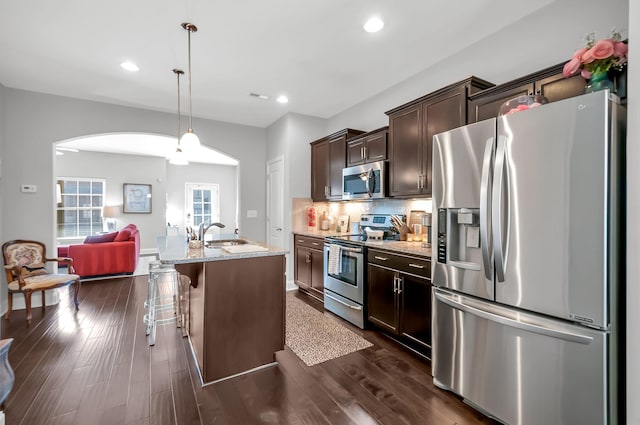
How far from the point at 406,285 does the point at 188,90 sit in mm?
3604

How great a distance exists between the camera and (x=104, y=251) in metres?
5.39

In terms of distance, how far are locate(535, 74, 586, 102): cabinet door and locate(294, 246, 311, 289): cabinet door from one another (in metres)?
3.15

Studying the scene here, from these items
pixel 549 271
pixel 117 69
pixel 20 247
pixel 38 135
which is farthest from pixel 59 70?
pixel 549 271

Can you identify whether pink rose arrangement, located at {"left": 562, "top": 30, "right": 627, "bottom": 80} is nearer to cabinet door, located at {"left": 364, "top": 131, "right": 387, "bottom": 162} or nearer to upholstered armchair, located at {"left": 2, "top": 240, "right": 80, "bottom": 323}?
cabinet door, located at {"left": 364, "top": 131, "right": 387, "bottom": 162}

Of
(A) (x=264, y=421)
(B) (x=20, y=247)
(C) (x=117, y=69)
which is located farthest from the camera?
(B) (x=20, y=247)

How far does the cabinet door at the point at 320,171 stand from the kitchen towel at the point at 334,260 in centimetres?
125

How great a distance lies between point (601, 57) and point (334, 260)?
2692 mm

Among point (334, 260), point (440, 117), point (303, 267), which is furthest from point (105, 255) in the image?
point (440, 117)

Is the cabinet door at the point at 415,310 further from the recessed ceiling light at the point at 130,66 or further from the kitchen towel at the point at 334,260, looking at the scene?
the recessed ceiling light at the point at 130,66

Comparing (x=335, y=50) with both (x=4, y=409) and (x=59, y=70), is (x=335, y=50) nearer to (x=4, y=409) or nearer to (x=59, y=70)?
(x=59, y=70)

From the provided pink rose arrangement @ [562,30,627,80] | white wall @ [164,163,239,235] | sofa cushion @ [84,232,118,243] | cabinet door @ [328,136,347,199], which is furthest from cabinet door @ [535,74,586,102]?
white wall @ [164,163,239,235]

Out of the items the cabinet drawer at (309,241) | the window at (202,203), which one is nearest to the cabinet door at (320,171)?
the cabinet drawer at (309,241)

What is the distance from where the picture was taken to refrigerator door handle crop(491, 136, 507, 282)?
167 centimetres

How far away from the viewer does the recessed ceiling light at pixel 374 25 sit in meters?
2.41
